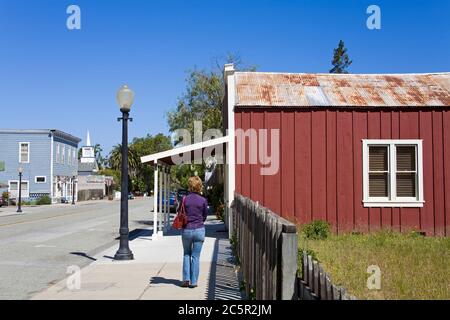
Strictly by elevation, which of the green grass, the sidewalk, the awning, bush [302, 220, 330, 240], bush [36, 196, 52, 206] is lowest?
bush [36, 196, 52, 206]

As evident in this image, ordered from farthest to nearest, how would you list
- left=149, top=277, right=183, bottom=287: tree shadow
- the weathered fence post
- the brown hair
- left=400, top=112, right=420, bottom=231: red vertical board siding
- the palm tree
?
the palm tree
left=400, top=112, right=420, bottom=231: red vertical board siding
left=149, top=277, right=183, bottom=287: tree shadow
the brown hair
the weathered fence post

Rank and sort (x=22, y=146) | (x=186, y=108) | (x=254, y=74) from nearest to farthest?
(x=254, y=74) < (x=186, y=108) < (x=22, y=146)

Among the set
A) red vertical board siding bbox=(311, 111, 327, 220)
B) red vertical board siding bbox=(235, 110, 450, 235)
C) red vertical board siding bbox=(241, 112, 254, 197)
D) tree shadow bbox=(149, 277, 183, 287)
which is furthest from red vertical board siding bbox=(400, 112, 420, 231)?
tree shadow bbox=(149, 277, 183, 287)

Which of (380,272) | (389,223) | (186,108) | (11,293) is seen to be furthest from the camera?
(186,108)

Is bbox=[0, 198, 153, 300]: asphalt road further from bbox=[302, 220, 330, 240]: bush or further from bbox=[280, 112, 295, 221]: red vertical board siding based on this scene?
bbox=[302, 220, 330, 240]: bush

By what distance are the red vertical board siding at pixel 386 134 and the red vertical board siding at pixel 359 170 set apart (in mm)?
453

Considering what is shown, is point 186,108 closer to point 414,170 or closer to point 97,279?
point 414,170

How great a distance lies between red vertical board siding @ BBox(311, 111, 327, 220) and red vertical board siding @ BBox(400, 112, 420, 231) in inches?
87.5

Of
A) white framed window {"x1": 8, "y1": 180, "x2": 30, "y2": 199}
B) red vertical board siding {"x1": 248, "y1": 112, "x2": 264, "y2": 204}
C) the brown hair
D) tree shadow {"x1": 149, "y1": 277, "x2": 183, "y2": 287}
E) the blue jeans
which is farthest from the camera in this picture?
white framed window {"x1": 8, "y1": 180, "x2": 30, "y2": 199}

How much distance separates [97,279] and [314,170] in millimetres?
7843

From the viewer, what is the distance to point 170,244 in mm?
15008

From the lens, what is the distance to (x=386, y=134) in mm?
15266

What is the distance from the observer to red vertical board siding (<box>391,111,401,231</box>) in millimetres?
15102
